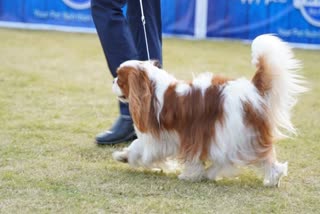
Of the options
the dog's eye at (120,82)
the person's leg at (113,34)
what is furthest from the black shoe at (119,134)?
the dog's eye at (120,82)

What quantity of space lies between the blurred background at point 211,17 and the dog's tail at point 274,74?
719 centimetres

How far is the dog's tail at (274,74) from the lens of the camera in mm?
3219

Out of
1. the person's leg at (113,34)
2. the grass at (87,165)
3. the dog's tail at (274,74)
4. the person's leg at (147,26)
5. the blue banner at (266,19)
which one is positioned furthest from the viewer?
the blue banner at (266,19)

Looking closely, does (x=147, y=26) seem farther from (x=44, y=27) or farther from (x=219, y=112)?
(x=44, y=27)

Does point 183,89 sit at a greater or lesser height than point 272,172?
greater

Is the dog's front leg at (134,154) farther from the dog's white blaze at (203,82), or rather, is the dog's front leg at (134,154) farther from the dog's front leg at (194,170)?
the dog's white blaze at (203,82)

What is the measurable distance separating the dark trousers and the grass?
0.59m

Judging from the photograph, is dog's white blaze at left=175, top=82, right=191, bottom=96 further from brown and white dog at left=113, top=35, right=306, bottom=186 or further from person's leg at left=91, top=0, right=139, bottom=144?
person's leg at left=91, top=0, right=139, bottom=144

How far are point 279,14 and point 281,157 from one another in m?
6.79

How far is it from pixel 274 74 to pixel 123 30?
3.71 feet

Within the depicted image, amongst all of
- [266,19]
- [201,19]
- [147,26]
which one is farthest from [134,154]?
[201,19]

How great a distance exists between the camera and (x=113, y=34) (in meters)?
3.96

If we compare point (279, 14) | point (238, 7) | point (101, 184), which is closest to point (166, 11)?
point (238, 7)

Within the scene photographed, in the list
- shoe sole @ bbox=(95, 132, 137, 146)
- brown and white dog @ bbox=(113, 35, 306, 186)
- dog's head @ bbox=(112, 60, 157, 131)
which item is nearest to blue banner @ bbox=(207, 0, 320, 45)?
shoe sole @ bbox=(95, 132, 137, 146)
